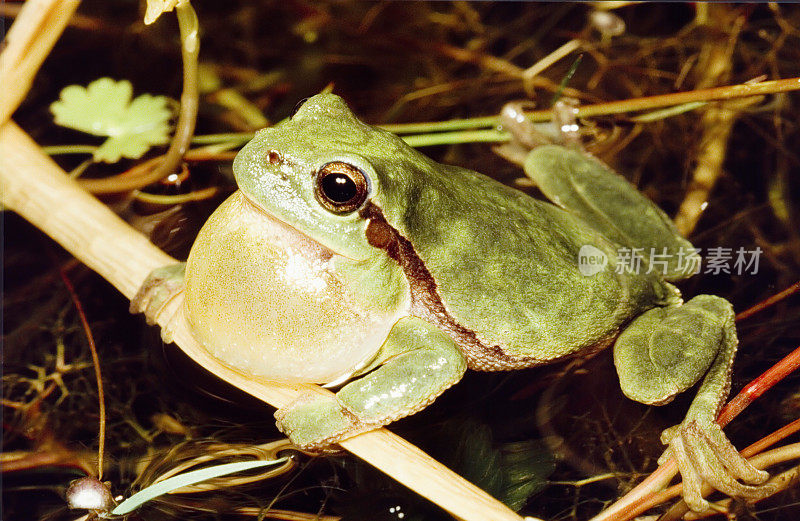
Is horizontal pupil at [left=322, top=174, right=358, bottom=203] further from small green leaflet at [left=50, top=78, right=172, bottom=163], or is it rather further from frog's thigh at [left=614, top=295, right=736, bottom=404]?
small green leaflet at [left=50, top=78, right=172, bottom=163]

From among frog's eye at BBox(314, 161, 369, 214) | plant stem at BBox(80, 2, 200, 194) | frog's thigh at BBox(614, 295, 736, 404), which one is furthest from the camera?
plant stem at BBox(80, 2, 200, 194)

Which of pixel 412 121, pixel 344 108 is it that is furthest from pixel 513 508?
pixel 412 121

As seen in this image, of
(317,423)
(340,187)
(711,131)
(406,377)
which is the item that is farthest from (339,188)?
(711,131)

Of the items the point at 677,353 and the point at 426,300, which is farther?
the point at 677,353

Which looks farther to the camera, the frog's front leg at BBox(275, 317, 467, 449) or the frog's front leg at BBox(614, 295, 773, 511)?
the frog's front leg at BBox(614, 295, 773, 511)

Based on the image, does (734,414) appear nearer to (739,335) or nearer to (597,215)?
(739,335)

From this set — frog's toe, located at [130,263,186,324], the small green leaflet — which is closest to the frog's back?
frog's toe, located at [130,263,186,324]
